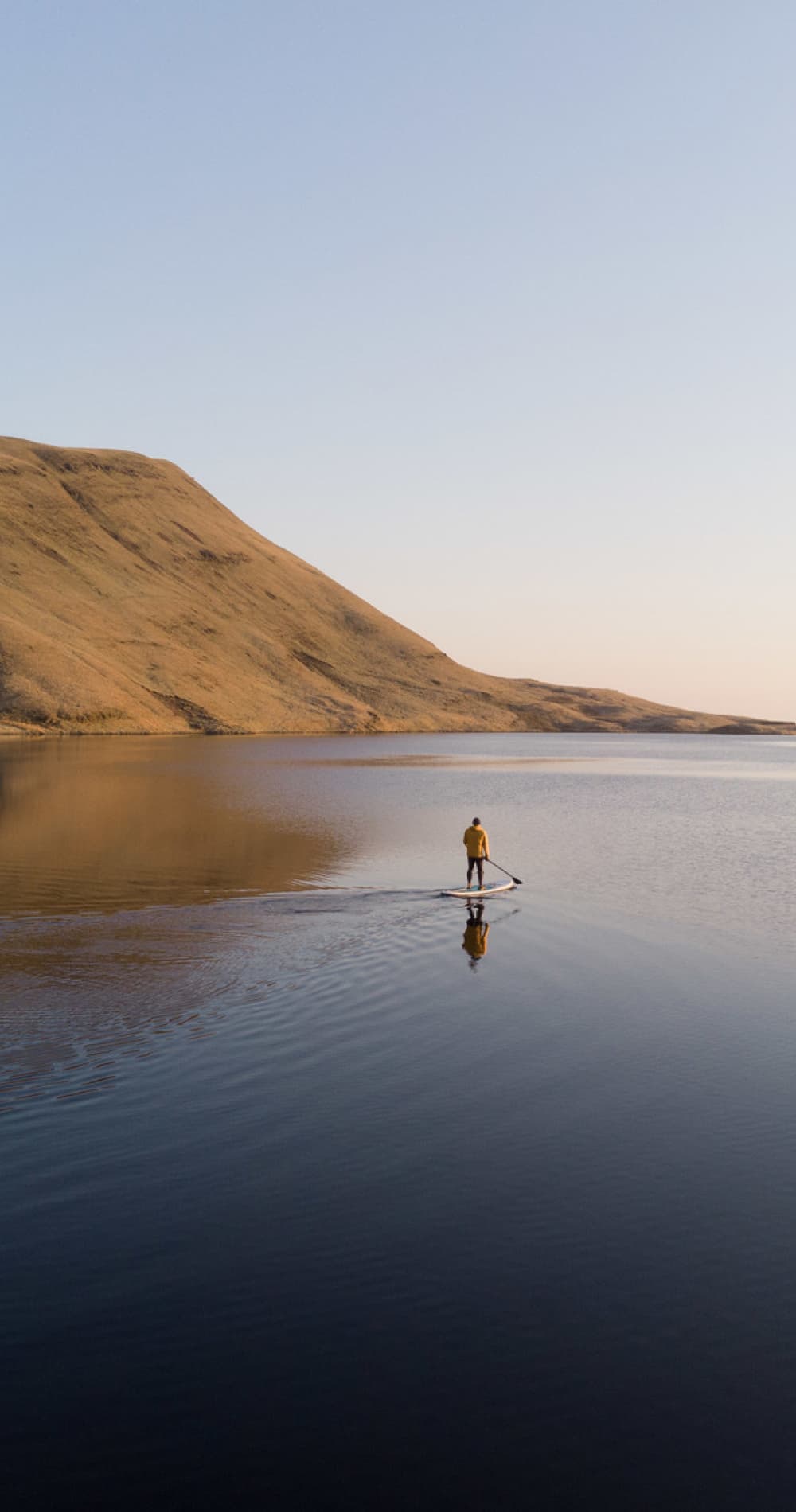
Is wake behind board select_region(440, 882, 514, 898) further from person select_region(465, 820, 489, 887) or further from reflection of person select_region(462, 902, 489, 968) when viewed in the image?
reflection of person select_region(462, 902, 489, 968)

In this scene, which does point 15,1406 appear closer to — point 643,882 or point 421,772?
point 643,882

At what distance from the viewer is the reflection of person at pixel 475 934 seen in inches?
707

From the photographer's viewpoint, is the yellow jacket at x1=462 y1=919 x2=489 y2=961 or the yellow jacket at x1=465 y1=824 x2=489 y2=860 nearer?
the yellow jacket at x1=462 y1=919 x2=489 y2=961

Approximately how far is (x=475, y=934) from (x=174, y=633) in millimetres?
133445

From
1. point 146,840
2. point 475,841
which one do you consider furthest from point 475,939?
point 146,840

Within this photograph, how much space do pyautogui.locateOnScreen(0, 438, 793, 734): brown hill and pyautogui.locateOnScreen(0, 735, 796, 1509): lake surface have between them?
9179 cm

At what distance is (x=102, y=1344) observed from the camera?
6.67 m

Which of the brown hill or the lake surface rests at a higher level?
the brown hill

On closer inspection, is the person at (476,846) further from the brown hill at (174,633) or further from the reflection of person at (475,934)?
the brown hill at (174,633)

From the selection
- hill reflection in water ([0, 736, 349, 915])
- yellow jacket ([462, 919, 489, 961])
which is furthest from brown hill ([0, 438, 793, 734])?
yellow jacket ([462, 919, 489, 961])

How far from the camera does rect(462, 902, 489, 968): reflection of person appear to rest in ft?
59.0

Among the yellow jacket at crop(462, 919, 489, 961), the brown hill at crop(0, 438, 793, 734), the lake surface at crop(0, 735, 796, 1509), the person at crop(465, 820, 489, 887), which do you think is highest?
the brown hill at crop(0, 438, 793, 734)

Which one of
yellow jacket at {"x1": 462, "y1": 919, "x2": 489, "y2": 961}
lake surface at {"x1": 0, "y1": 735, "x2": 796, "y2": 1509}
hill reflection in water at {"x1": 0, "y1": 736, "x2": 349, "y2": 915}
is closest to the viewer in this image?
lake surface at {"x1": 0, "y1": 735, "x2": 796, "y2": 1509}

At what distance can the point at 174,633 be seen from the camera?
14788cm
